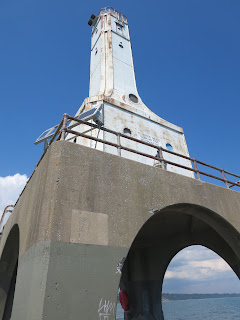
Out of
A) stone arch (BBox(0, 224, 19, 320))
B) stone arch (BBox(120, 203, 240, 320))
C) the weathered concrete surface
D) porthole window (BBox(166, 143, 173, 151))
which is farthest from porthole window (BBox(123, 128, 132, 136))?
stone arch (BBox(0, 224, 19, 320))

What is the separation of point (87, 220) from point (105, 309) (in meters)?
1.60

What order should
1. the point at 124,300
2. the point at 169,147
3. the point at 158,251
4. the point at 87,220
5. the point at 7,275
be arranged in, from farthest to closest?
the point at 169,147
the point at 124,300
the point at 158,251
the point at 7,275
the point at 87,220

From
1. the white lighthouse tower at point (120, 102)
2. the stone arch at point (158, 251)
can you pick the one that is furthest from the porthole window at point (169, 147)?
the stone arch at point (158, 251)

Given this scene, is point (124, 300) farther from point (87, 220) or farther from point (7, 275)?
point (87, 220)

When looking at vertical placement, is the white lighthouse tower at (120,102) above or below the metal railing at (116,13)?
Answer: below

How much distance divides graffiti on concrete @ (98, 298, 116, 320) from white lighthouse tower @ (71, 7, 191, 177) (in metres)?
7.07

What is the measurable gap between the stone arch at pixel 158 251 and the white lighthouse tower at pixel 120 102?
3.65 meters

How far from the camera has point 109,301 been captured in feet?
15.1

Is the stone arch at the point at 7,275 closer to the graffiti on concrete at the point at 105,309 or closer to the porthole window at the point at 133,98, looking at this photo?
the graffiti on concrete at the point at 105,309

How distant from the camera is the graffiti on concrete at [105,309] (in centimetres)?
443

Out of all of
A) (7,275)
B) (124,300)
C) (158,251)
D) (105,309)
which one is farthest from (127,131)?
(105,309)

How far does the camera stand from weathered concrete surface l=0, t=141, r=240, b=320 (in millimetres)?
4305

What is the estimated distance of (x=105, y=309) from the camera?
4.50m

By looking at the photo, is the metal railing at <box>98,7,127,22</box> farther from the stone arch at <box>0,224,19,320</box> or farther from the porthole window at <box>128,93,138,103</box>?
the stone arch at <box>0,224,19,320</box>
